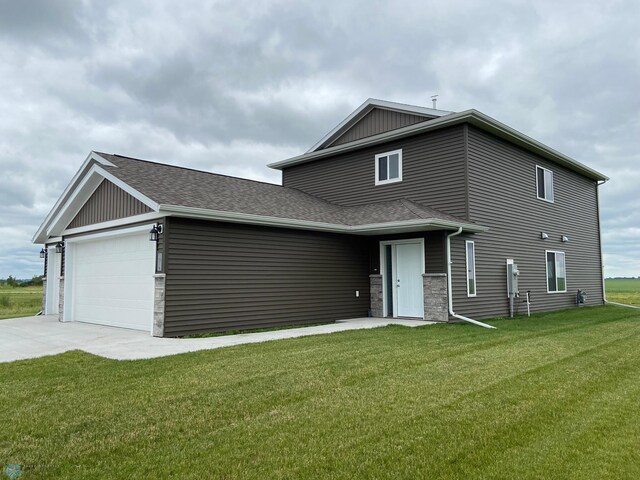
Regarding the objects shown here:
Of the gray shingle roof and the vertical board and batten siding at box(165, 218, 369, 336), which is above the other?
the gray shingle roof

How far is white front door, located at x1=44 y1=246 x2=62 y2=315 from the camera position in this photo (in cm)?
1513

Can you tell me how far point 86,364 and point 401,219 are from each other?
7391 mm

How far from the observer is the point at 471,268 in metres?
12.4

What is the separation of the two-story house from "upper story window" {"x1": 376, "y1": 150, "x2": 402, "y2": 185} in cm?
4

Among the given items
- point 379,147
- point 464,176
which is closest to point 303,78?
point 379,147

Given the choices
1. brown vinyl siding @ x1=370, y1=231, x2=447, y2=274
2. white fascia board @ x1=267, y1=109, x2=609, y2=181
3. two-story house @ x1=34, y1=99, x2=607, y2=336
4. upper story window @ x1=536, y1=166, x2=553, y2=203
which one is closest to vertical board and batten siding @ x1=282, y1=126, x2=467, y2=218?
two-story house @ x1=34, y1=99, x2=607, y2=336

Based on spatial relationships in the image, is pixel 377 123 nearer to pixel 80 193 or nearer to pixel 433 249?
pixel 433 249

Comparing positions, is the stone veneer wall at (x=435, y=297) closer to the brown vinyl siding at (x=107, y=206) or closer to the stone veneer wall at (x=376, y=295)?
the stone veneer wall at (x=376, y=295)

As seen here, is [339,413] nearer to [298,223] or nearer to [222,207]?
[222,207]

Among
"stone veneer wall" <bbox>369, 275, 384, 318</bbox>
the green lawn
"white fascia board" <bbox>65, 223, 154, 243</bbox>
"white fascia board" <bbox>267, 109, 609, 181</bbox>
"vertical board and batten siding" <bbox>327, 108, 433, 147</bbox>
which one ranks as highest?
"vertical board and batten siding" <bbox>327, 108, 433, 147</bbox>

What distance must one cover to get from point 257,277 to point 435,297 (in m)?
4.46

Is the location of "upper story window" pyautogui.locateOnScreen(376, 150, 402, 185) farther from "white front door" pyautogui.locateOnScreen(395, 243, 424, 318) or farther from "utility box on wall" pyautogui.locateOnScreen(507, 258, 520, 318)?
"utility box on wall" pyautogui.locateOnScreen(507, 258, 520, 318)

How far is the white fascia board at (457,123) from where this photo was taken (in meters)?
12.0

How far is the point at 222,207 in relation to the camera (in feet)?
32.6
